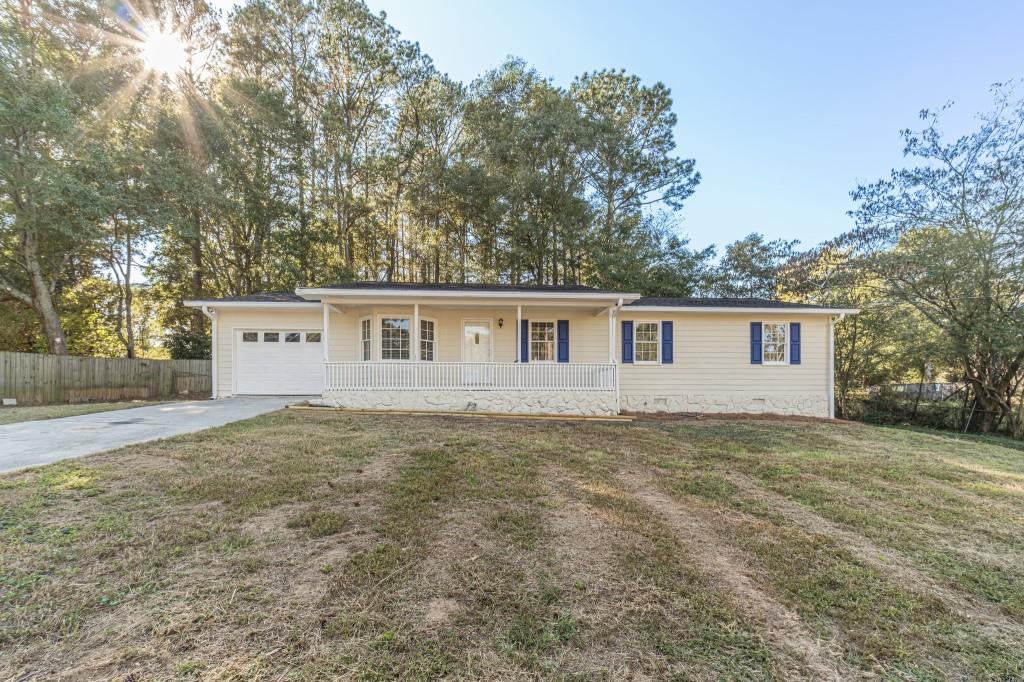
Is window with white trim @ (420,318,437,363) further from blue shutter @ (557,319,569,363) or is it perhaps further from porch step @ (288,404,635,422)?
blue shutter @ (557,319,569,363)

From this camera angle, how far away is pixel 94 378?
449 inches

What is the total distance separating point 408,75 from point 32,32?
11829 mm

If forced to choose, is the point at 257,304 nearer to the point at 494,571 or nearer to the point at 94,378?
the point at 94,378

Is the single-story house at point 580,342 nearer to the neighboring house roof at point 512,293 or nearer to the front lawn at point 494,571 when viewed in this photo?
the neighboring house roof at point 512,293

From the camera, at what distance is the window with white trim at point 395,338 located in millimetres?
10070

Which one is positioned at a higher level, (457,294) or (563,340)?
(457,294)

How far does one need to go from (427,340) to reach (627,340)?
5511mm

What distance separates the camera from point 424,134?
17.0 meters

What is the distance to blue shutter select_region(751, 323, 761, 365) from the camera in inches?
405

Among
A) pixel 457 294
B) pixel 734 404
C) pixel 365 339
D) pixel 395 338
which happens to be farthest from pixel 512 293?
pixel 734 404

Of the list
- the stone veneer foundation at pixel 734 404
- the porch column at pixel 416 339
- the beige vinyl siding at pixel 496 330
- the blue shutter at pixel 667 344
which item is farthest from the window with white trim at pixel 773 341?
the porch column at pixel 416 339

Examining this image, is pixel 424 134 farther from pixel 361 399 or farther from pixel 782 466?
pixel 782 466

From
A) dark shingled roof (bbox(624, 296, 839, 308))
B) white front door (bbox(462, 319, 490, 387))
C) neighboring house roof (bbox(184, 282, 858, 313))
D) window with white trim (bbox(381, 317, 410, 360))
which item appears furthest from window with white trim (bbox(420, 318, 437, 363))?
dark shingled roof (bbox(624, 296, 839, 308))

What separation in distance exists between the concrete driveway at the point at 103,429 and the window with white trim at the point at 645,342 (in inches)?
352
